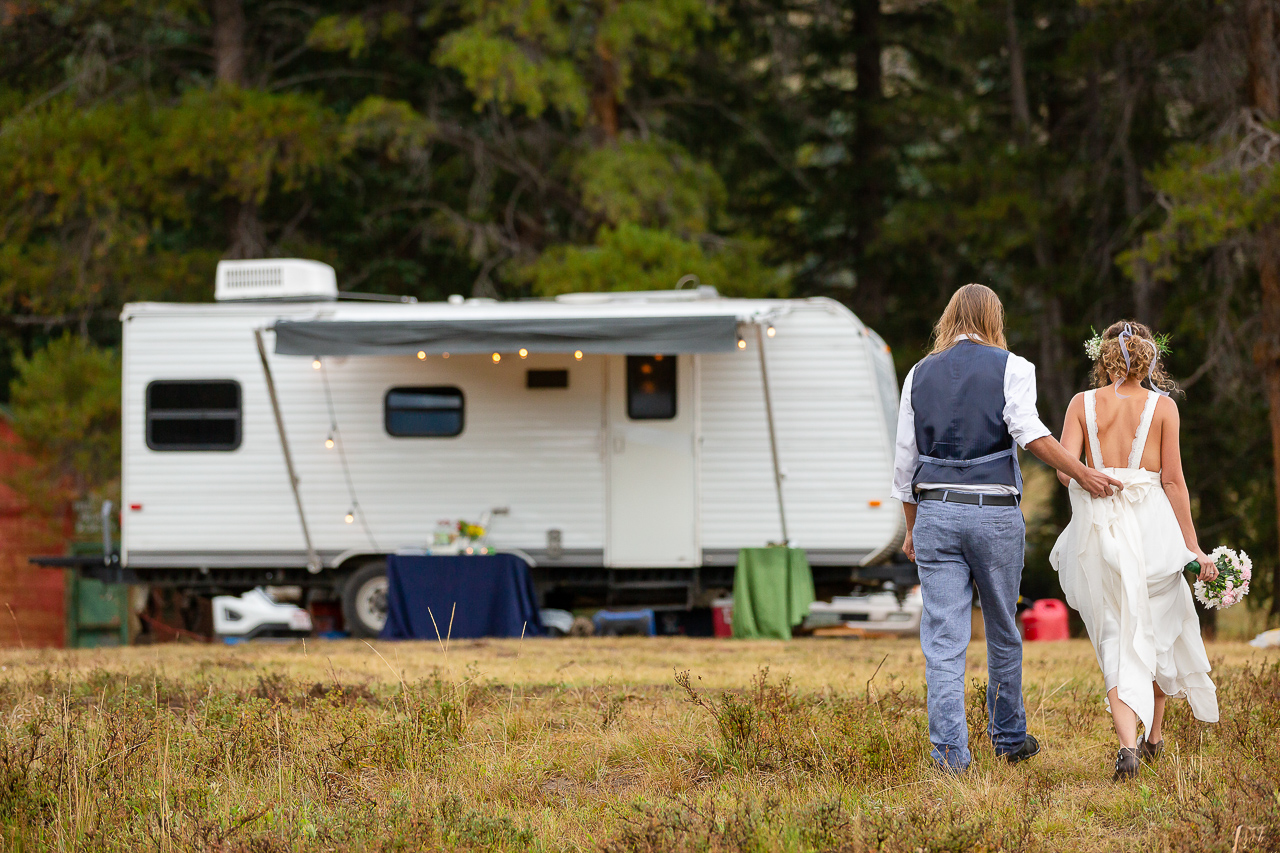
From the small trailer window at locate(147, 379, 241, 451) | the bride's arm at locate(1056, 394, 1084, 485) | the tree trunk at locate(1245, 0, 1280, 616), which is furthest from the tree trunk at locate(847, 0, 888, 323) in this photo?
the bride's arm at locate(1056, 394, 1084, 485)

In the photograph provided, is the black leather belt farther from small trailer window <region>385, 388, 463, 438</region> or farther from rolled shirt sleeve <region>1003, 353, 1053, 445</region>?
small trailer window <region>385, 388, 463, 438</region>

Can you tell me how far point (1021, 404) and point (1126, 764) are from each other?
127cm

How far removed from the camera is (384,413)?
418 inches

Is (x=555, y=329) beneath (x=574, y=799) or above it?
above

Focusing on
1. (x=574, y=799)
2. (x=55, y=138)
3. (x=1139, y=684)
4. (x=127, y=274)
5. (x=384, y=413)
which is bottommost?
(x=574, y=799)

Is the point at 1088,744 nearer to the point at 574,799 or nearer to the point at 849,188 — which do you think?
the point at 574,799

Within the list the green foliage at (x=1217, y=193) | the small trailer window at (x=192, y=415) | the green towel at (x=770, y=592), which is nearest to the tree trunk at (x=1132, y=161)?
the green foliage at (x=1217, y=193)

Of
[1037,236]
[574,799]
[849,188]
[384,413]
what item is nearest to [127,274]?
[384,413]

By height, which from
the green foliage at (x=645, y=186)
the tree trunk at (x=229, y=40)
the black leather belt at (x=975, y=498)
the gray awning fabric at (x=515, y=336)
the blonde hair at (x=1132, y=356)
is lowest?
the black leather belt at (x=975, y=498)

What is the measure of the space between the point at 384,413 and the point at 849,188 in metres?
9.08

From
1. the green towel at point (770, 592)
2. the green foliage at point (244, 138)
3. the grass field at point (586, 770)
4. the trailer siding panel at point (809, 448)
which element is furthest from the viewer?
the green foliage at point (244, 138)

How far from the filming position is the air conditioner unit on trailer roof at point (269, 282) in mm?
10789

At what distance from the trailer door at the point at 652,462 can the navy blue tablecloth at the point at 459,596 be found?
0.85 meters

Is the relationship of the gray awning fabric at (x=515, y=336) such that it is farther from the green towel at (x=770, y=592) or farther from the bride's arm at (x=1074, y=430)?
the bride's arm at (x=1074, y=430)
